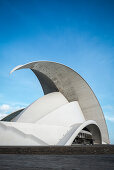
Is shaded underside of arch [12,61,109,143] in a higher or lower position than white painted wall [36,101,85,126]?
higher

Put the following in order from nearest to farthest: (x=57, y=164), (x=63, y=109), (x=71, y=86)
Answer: (x=57, y=164)
(x=63, y=109)
(x=71, y=86)

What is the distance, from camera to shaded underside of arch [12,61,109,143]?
61.7 ft

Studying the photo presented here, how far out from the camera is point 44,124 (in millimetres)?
14219

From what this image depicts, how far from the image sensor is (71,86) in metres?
20.3

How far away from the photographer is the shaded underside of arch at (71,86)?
1880 centimetres

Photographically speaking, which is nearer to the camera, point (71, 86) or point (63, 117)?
point (63, 117)

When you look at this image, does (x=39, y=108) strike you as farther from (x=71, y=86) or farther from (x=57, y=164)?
(x=57, y=164)

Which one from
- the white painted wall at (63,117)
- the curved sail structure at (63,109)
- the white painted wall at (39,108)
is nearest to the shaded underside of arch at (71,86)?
the curved sail structure at (63,109)

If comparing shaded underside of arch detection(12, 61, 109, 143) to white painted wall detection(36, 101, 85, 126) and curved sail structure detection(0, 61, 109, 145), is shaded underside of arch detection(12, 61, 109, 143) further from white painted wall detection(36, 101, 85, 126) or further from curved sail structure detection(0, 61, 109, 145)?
white painted wall detection(36, 101, 85, 126)

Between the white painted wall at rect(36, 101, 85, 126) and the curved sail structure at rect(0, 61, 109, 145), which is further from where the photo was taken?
the white painted wall at rect(36, 101, 85, 126)

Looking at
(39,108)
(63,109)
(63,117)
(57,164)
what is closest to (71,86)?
(63,109)

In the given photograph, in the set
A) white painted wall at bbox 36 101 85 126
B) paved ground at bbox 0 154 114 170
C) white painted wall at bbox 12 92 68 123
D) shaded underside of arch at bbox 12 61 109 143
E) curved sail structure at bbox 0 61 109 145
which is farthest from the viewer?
shaded underside of arch at bbox 12 61 109 143

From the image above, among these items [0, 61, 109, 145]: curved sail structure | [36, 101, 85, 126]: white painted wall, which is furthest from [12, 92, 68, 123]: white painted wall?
[36, 101, 85, 126]: white painted wall

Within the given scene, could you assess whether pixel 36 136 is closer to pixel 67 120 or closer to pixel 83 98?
pixel 67 120
